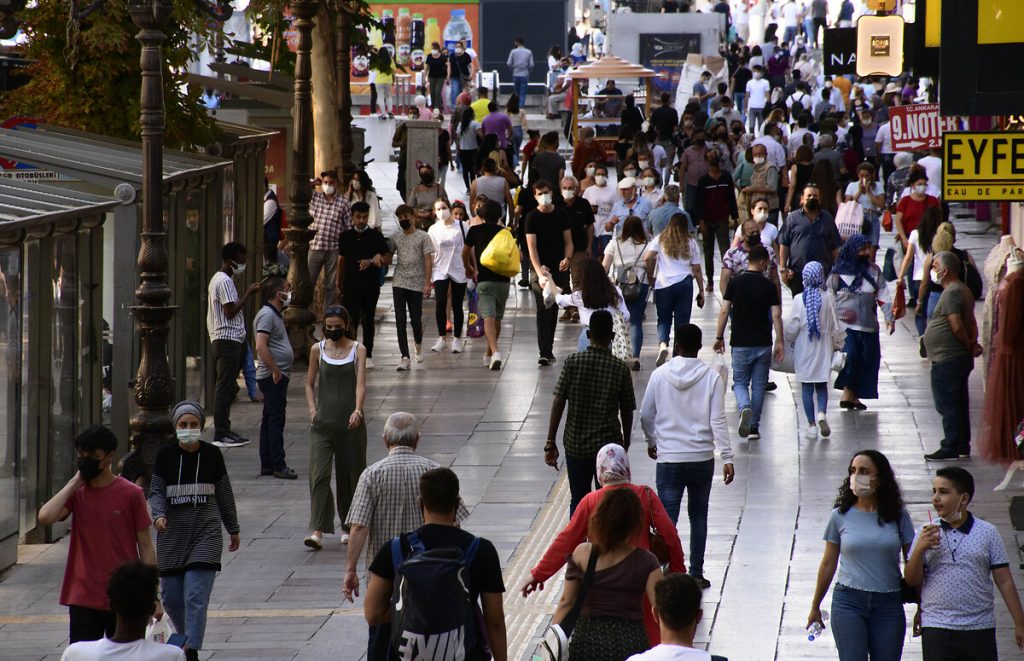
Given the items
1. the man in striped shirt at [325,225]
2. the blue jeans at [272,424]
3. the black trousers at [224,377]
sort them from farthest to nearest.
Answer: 1. the man in striped shirt at [325,225]
2. the black trousers at [224,377]
3. the blue jeans at [272,424]

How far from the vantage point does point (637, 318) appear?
1845 centimetres

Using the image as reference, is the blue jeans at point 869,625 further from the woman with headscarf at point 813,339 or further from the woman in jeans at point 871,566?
the woman with headscarf at point 813,339

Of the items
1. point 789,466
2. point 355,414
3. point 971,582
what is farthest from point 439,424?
point 971,582

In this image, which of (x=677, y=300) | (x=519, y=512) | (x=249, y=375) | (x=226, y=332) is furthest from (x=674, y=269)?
(x=519, y=512)

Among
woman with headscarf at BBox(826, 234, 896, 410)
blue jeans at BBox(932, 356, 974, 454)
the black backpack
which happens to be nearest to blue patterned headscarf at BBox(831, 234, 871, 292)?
woman with headscarf at BBox(826, 234, 896, 410)

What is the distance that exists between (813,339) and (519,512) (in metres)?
3.58


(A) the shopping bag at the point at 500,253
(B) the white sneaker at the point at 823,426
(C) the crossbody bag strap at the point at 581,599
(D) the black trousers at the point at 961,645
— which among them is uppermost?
(A) the shopping bag at the point at 500,253

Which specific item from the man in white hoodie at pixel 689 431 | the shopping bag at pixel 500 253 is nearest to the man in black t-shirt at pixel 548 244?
the shopping bag at pixel 500 253

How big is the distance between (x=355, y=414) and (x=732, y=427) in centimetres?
493

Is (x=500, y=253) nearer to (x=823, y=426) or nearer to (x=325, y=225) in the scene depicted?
(x=325, y=225)

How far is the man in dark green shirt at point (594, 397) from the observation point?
10.6 m

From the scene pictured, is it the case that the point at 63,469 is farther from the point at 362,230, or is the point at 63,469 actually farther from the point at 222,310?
the point at 362,230

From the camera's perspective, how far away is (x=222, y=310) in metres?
15.2

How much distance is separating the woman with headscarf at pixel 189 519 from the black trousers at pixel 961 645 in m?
3.70
